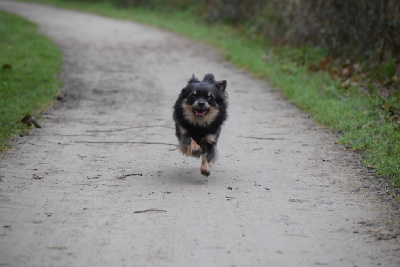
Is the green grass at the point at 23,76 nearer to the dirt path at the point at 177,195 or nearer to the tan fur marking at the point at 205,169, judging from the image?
the dirt path at the point at 177,195

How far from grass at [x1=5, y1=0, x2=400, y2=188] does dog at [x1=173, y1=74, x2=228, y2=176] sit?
6.98 feet

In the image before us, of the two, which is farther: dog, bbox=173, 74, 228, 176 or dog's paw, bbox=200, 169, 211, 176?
dog, bbox=173, 74, 228, 176

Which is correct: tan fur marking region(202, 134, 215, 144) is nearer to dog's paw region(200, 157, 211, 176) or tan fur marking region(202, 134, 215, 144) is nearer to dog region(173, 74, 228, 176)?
dog region(173, 74, 228, 176)

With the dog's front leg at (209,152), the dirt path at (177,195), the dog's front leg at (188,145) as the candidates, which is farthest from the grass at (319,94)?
the dog's front leg at (188,145)

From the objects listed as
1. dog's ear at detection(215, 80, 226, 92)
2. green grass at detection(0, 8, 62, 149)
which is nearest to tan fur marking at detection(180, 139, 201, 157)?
dog's ear at detection(215, 80, 226, 92)

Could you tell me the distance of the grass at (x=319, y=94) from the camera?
28.6ft

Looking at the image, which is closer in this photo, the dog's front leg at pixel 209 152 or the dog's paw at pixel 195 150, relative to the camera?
the dog's paw at pixel 195 150

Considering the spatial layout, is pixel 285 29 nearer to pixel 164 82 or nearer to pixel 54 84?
pixel 164 82

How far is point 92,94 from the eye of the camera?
13.5m

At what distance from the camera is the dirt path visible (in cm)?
514

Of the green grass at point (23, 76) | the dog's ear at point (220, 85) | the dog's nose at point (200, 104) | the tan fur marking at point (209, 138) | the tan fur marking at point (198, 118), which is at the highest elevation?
the dog's ear at point (220, 85)

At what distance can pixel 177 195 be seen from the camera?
22.4 feet

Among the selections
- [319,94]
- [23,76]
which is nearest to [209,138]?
[319,94]

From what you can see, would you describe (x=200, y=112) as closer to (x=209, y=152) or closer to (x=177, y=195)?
(x=209, y=152)
